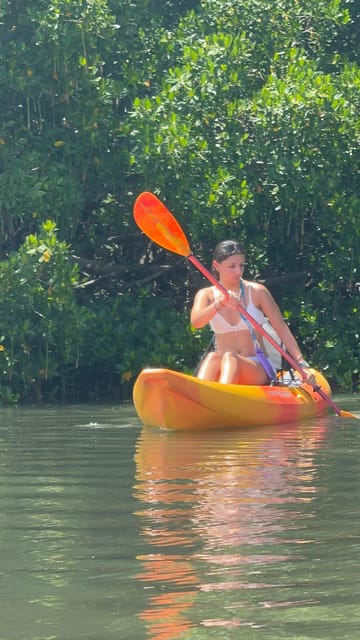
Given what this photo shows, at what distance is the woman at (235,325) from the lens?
10266mm

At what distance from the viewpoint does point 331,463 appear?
7.69 meters

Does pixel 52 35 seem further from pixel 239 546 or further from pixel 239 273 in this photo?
pixel 239 546

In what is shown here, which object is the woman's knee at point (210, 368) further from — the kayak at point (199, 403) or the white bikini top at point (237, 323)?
the kayak at point (199, 403)

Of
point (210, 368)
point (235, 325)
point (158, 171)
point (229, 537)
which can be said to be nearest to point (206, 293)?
point (235, 325)

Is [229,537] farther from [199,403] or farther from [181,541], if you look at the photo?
[199,403]

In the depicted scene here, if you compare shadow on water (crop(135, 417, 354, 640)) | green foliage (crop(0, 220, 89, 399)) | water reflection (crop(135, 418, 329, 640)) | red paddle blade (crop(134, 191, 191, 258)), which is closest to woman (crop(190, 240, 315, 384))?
red paddle blade (crop(134, 191, 191, 258))

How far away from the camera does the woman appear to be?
10266 millimetres

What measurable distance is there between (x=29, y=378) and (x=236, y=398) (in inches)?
163

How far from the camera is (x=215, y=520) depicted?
18.4 ft

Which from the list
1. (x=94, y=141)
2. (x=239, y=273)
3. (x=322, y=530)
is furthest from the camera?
(x=94, y=141)

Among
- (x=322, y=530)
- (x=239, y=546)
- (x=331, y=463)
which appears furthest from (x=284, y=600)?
(x=331, y=463)

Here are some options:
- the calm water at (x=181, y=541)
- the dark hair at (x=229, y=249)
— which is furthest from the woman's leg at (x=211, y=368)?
the calm water at (x=181, y=541)

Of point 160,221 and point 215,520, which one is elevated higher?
point 160,221

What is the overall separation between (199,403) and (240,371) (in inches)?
27.9
